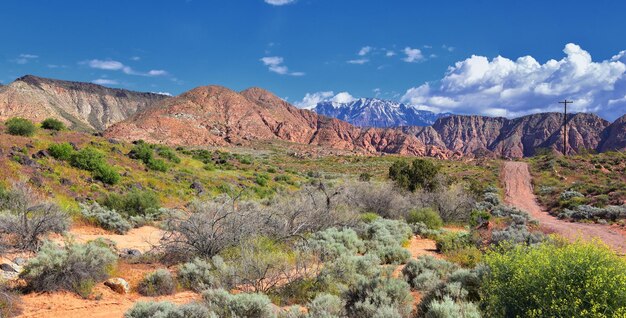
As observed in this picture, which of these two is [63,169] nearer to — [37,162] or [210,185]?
[37,162]

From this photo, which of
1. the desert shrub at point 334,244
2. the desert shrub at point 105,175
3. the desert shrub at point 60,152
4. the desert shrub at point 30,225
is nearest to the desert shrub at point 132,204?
the desert shrub at point 105,175

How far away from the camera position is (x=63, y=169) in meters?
22.1

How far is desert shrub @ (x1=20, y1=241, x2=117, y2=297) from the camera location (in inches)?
311

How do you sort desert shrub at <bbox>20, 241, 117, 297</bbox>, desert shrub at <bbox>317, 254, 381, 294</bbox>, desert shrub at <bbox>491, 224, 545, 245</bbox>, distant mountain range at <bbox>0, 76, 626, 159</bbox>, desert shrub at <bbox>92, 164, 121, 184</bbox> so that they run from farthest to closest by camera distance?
distant mountain range at <bbox>0, 76, 626, 159</bbox> < desert shrub at <bbox>92, 164, 121, 184</bbox> < desert shrub at <bbox>491, 224, 545, 245</bbox> < desert shrub at <bbox>20, 241, 117, 297</bbox> < desert shrub at <bbox>317, 254, 381, 294</bbox>

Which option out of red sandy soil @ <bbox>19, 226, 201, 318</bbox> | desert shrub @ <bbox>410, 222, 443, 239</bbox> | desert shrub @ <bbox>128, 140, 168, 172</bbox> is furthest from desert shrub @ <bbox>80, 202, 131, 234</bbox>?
desert shrub @ <bbox>128, 140, 168, 172</bbox>

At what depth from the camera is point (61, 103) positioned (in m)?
167

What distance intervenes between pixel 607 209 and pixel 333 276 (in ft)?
77.8

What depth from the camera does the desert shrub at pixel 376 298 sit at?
626 centimetres

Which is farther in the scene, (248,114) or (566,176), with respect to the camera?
(248,114)

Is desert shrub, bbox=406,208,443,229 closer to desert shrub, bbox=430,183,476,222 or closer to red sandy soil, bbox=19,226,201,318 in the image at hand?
desert shrub, bbox=430,183,476,222

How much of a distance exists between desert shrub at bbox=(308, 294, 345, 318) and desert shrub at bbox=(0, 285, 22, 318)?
198 inches

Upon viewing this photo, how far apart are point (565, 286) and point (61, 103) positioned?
197m

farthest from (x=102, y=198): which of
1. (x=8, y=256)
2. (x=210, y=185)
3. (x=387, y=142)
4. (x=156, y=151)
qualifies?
(x=387, y=142)

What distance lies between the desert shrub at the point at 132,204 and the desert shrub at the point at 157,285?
11.5m
